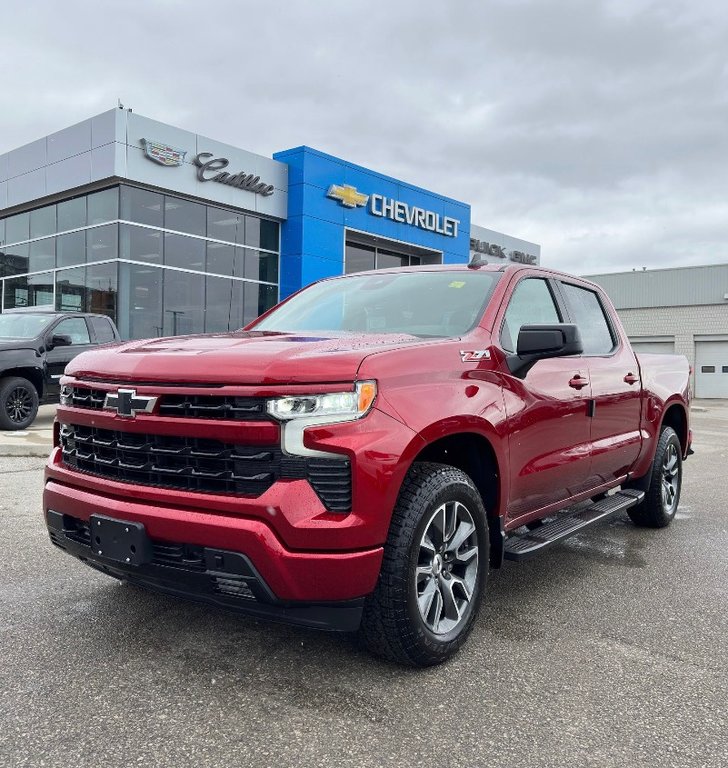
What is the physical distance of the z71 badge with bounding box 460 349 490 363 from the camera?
3238 millimetres

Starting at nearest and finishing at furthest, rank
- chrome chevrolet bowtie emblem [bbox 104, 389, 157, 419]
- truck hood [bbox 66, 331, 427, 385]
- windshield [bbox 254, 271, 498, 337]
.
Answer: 1. truck hood [bbox 66, 331, 427, 385]
2. chrome chevrolet bowtie emblem [bbox 104, 389, 157, 419]
3. windshield [bbox 254, 271, 498, 337]

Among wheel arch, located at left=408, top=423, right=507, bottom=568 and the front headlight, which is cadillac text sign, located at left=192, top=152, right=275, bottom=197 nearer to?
wheel arch, located at left=408, top=423, right=507, bottom=568

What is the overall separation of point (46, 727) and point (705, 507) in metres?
5.93

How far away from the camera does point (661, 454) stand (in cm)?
543

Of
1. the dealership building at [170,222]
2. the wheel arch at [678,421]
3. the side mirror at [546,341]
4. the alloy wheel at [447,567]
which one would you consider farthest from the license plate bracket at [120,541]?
the dealership building at [170,222]

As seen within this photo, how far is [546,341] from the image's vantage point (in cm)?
336

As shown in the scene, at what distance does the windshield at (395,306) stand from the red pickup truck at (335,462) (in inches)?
0.8

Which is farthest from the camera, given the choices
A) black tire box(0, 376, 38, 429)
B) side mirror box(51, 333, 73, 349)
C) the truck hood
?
Answer: side mirror box(51, 333, 73, 349)

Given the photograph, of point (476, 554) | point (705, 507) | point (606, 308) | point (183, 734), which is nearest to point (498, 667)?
point (476, 554)

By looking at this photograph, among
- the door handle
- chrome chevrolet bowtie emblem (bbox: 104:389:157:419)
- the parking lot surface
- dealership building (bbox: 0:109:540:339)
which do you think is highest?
dealership building (bbox: 0:109:540:339)

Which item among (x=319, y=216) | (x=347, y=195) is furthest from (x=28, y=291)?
(x=347, y=195)

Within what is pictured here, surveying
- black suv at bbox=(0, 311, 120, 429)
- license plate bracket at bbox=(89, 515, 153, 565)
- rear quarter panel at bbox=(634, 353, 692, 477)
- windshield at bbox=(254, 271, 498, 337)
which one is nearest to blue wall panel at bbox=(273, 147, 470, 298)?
black suv at bbox=(0, 311, 120, 429)

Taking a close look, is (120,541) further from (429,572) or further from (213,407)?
(429,572)

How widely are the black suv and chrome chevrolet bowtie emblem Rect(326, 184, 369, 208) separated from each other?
39.5 feet
